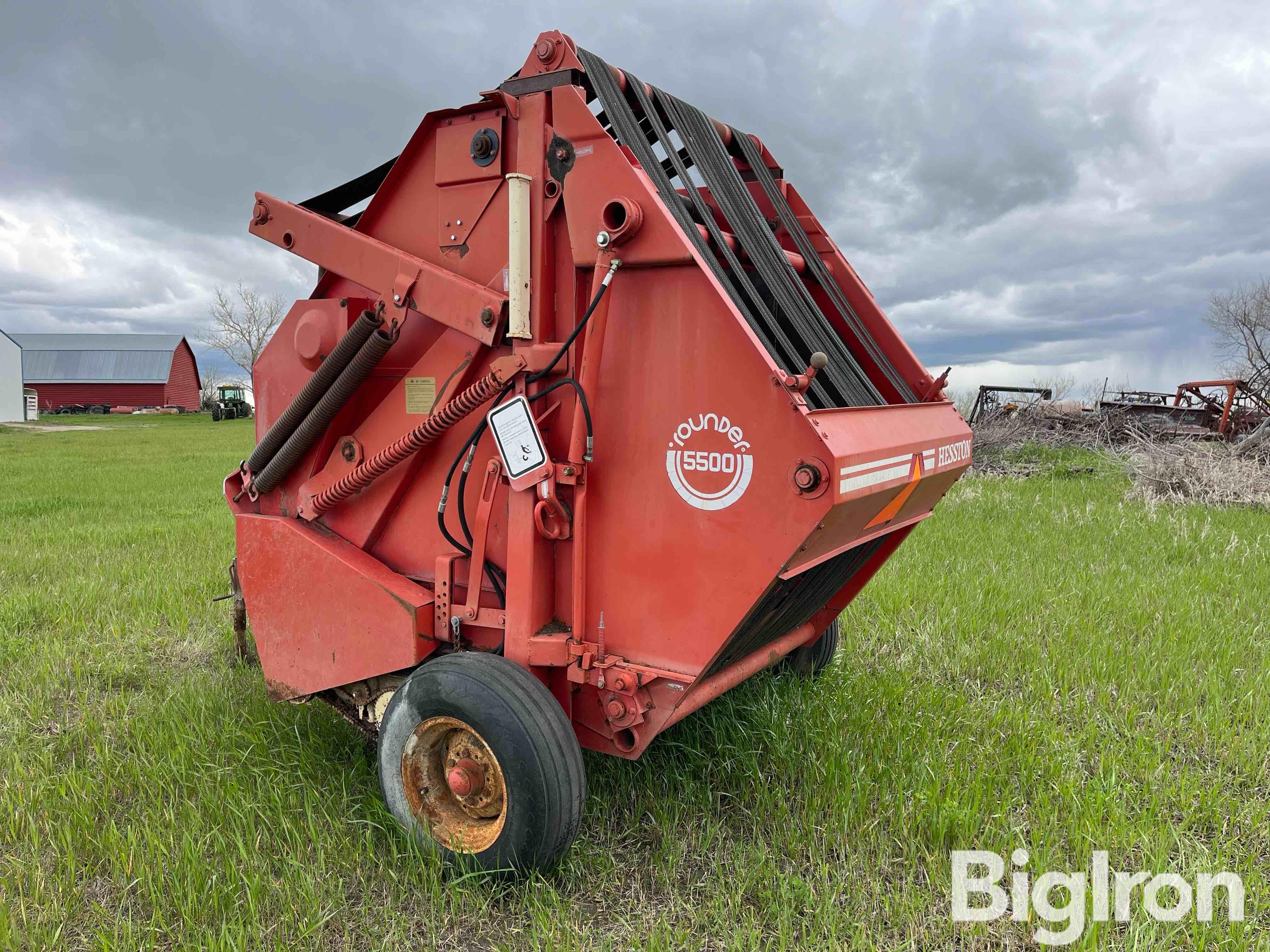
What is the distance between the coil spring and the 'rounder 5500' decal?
0.69 metres

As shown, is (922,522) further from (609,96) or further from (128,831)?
(128,831)

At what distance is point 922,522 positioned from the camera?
869 centimetres

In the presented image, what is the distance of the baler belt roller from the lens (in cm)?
275

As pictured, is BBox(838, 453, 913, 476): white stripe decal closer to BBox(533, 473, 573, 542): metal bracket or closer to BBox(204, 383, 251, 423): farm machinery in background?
BBox(533, 473, 573, 542): metal bracket

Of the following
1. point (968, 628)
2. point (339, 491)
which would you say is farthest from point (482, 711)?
point (968, 628)

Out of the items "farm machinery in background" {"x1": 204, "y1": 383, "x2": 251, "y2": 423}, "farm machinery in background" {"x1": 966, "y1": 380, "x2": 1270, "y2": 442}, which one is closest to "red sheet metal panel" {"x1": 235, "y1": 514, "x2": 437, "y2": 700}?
"farm machinery in background" {"x1": 966, "y1": 380, "x2": 1270, "y2": 442}

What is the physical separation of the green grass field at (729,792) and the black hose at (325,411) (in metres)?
1.16

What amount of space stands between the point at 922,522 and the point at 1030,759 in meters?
5.59

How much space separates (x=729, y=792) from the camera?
3.26 m

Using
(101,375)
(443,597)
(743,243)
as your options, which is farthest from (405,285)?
(101,375)

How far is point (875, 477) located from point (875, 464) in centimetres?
4

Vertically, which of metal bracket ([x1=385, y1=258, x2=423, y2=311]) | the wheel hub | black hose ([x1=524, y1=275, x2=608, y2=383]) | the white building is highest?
the white building

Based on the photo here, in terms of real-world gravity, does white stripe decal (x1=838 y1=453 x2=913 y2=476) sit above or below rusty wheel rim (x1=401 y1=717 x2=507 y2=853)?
above

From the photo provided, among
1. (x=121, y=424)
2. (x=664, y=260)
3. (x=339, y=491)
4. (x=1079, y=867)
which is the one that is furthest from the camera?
(x=121, y=424)
